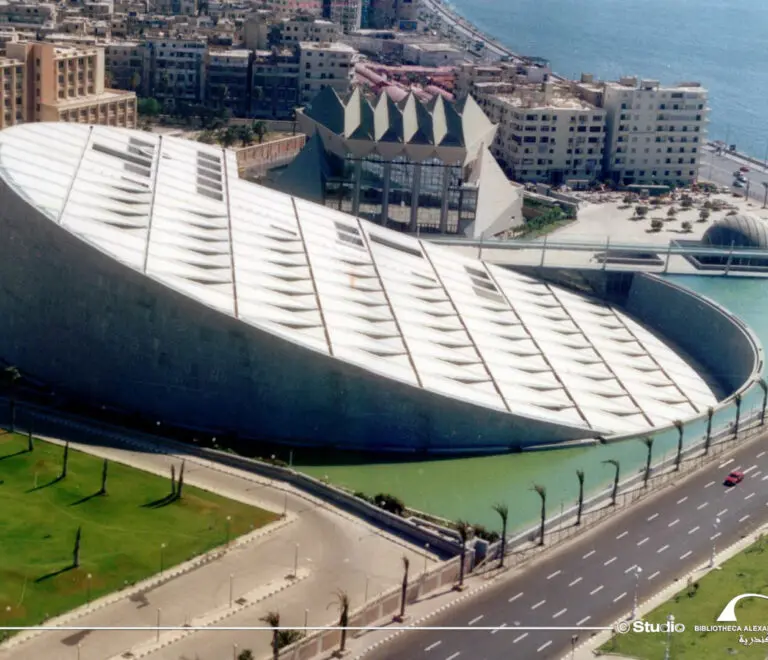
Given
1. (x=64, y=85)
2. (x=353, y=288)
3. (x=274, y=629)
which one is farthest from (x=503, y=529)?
(x=64, y=85)

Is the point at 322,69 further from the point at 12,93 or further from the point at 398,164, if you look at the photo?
the point at 398,164

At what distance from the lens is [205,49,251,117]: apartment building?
281ft

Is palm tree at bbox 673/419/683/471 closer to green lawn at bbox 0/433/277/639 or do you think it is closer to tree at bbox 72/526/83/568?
green lawn at bbox 0/433/277/639

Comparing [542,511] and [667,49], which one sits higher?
[667,49]

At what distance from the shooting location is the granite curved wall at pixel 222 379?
3500 cm

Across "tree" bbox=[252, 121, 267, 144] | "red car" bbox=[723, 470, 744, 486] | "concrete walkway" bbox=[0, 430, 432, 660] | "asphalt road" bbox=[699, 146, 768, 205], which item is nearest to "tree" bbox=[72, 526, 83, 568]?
"concrete walkway" bbox=[0, 430, 432, 660]

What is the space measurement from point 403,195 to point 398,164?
1.30 m

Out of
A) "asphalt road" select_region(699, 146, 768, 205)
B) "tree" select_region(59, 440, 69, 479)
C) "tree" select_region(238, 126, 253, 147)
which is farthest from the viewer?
"asphalt road" select_region(699, 146, 768, 205)

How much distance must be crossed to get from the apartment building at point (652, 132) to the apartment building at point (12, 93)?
2868 cm

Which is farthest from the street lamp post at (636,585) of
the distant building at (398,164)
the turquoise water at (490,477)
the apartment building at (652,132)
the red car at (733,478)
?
the apartment building at (652,132)

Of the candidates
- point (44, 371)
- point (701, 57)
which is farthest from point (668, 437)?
point (701, 57)

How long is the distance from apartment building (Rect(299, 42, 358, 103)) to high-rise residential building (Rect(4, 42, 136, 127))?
1585 cm

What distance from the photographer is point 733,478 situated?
33.7 metres

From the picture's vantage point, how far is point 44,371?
122 feet
